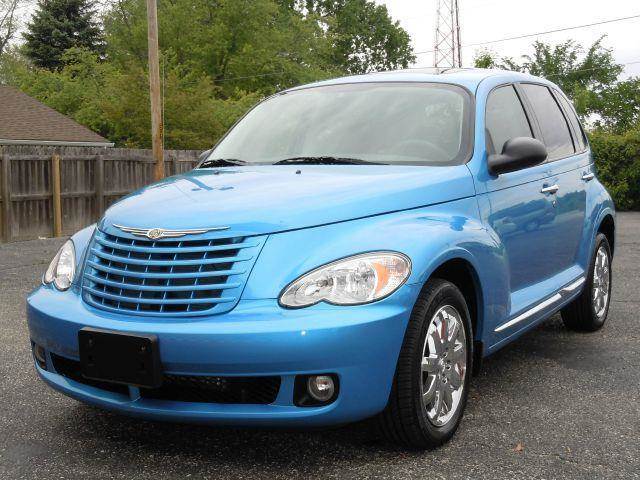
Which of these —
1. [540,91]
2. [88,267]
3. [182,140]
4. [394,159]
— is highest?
[540,91]

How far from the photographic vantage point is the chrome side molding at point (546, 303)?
13.3ft

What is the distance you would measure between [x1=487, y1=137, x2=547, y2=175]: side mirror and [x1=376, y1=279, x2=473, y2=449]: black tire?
89 centimetres

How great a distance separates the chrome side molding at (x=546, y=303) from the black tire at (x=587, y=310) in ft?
0.88

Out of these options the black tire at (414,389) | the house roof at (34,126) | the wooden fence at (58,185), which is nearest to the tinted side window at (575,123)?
the black tire at (414,389)

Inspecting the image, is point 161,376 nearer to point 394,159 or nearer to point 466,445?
point 466,445

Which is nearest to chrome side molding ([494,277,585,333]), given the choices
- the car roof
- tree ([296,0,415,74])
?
the car roof

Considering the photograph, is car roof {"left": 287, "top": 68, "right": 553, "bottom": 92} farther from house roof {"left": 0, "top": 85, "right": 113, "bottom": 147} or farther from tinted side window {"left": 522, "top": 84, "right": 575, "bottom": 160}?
house roof {"left": 0, "top": 85, "right": 113, "bottom": 147}

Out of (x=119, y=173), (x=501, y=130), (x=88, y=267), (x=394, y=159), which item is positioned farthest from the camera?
(x=119, y=173)

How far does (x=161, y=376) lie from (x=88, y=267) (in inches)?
27.4

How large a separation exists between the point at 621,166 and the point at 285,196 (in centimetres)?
1963

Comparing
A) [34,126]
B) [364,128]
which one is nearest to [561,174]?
[364,128]

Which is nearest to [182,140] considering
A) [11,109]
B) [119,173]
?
[11,109]

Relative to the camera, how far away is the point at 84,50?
3853 centimetres

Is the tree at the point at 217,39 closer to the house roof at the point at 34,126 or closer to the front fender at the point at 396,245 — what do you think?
the house roof at the point at 34,126
